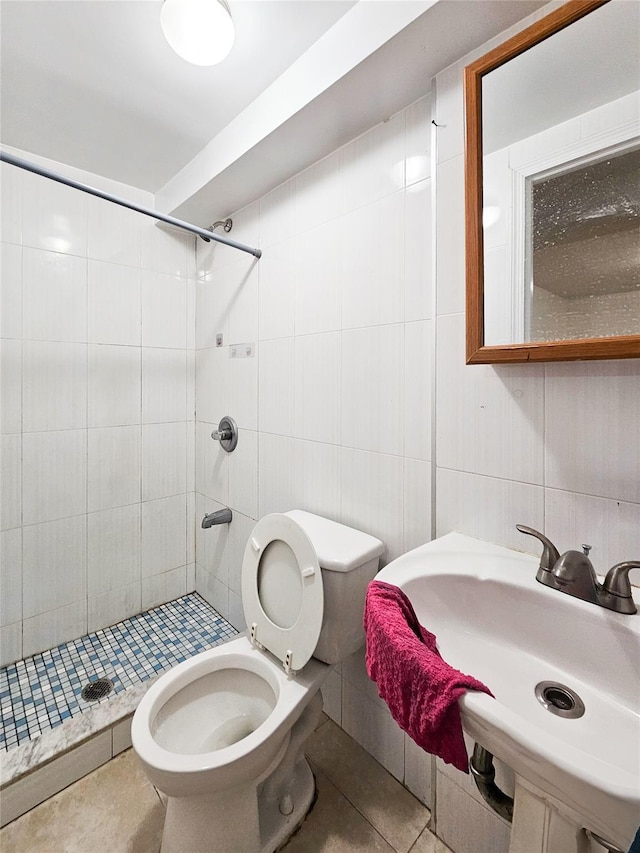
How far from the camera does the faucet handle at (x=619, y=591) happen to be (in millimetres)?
691

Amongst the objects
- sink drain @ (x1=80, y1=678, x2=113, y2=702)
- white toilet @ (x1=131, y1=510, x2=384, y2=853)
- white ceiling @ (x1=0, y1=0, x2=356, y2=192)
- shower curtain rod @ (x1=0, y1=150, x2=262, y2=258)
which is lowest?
sink drain @ (x1=80, y1=678, x2=113, y2=702)

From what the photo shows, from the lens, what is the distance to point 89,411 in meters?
1.77

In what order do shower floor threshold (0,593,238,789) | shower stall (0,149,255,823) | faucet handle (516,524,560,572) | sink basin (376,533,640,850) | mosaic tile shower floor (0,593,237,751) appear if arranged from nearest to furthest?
sink basin (376,533,640,850) < faucet handle (516,524,560,572) < shower floor threshold (0,593,238,789) < mosaic tile shower floor (0,593,237,751) < shower stall (0,149,255,823)

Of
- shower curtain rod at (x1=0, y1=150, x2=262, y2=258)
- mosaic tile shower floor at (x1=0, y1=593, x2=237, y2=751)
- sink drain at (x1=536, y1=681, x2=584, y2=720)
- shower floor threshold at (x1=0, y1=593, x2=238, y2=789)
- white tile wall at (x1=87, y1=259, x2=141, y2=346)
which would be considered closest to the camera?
sink drain at (x1=536, y1=681, x2=584, y2=720)

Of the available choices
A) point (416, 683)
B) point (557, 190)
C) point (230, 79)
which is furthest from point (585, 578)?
point (230, 79)

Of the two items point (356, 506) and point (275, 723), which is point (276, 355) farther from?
point (275, 723)

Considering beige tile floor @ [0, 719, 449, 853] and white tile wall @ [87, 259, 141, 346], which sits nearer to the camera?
beige tile floor @ [0, 719, 449, 853]

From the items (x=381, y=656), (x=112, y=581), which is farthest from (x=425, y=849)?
(x=112, y=581)

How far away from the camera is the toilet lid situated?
1080 millimetres

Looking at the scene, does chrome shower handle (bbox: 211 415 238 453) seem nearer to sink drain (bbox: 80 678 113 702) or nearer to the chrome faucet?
sink drain (bbox: 80 678 113 702)

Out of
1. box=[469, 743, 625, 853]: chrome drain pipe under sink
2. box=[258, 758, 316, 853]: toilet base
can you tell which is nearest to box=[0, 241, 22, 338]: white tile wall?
box=[258, 758, 316, 853]: toilet base

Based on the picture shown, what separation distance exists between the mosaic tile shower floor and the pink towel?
4.39 ft

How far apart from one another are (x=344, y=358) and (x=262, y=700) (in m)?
1.14

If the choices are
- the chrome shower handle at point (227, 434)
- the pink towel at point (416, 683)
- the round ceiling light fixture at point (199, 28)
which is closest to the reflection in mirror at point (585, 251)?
the pink towel at point (416, 683)
